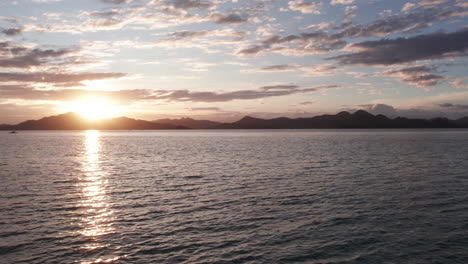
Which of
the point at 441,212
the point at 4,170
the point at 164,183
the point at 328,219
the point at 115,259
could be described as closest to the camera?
the point at 115,259

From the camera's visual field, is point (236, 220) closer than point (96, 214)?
Yes

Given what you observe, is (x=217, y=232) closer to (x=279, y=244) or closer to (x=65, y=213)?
(x=279, y=244)

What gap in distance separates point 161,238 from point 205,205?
9803 mm

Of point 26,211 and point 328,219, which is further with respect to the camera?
point 26,211

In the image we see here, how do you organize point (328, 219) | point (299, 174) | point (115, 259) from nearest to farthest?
1. point (115, 259)
2. point (328, 219)
3. point (299, 174)

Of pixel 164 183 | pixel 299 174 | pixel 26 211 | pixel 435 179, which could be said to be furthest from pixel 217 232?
pixel 435 179

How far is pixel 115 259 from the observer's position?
18812mm

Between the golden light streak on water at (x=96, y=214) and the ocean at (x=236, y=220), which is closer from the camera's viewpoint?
the ocean at (x=236, y=220)

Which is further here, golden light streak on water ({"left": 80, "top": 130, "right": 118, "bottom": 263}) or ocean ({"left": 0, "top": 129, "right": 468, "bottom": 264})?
golden light streak on water ({"left": 80, "top": 130, "right": 118, "bottom": 263})

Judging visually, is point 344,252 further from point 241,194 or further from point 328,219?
point 241,194

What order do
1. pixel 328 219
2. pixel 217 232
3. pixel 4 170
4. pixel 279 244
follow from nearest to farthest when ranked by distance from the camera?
pixel 279 244 < pixel 217 232 < pixel 328 219 < pixel 4 170

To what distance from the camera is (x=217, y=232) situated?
23.5 metres

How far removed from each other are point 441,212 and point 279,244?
17370 mm

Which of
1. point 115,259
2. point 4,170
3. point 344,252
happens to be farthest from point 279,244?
point 4,170
